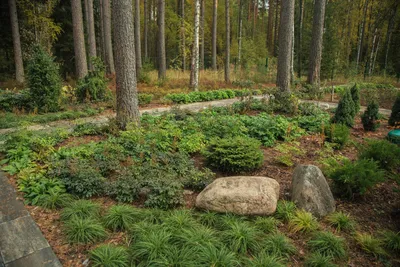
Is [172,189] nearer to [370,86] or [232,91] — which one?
[232,91]

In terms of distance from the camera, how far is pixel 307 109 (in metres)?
8.34

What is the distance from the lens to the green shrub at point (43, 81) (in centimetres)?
819

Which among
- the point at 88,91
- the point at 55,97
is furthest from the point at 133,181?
the point at 88,91

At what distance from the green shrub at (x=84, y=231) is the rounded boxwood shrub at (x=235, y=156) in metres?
2.17

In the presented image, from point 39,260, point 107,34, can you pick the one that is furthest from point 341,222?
point 107,34

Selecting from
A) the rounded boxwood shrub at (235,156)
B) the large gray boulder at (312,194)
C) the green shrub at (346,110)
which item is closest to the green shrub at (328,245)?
the large gray boulder at (312,194)

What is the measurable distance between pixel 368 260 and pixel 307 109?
19.9ft

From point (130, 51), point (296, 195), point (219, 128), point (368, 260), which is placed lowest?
point (368, 260)

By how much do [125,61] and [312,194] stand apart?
4.59 m

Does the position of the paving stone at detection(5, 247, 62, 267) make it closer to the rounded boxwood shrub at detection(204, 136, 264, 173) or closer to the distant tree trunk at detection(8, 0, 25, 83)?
the rounded boxwood shrub at detection(204, 136, 264, 173)

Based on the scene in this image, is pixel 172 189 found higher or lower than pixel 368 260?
A: higher

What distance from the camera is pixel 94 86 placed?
9867mm

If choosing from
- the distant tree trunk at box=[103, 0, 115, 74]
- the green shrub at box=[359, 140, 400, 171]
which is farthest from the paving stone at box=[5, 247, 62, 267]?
the distant tree trunk at box=[103, 0, 115, 74]

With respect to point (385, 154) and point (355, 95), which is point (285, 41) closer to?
point (355, 95)
